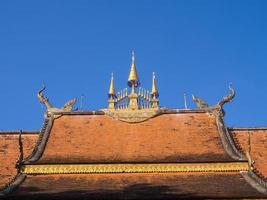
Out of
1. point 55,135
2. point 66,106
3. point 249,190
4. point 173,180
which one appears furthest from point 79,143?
point 249,190

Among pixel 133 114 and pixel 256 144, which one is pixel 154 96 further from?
pixel 256 144

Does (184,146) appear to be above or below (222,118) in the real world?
below

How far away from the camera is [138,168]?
20.6 metres

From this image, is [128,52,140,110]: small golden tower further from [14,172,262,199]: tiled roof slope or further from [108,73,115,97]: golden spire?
[14,172,262,199]: tiled roof slope

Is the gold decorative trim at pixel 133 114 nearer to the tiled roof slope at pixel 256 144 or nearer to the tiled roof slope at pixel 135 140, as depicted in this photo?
the tiled roof slope at pixel 135 140

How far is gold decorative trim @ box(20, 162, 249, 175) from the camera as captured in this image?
2055 cm

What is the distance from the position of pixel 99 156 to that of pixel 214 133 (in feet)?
18.0

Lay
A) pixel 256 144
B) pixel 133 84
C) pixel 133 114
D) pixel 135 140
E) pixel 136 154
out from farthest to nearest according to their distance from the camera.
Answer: pixel 133 84
pixel 133 114
pixel 256 144
pixel 135 140
pixel 136 154

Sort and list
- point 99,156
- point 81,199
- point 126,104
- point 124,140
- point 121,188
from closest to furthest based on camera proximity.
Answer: point 81,199 → point 121,188 → point 99,156 → point 124,140 → point 126,104

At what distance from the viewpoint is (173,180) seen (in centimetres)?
1992

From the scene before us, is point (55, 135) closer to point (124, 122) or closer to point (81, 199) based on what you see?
point (124, 122)

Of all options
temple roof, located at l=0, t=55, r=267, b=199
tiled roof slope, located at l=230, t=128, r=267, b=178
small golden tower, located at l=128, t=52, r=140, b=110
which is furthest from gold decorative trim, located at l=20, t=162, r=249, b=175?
small golden tower, located at l=128, t=52, r=140, b=110

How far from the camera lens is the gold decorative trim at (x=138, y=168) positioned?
20547 millimetres

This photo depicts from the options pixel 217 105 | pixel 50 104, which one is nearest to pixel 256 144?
pixel 217 105
